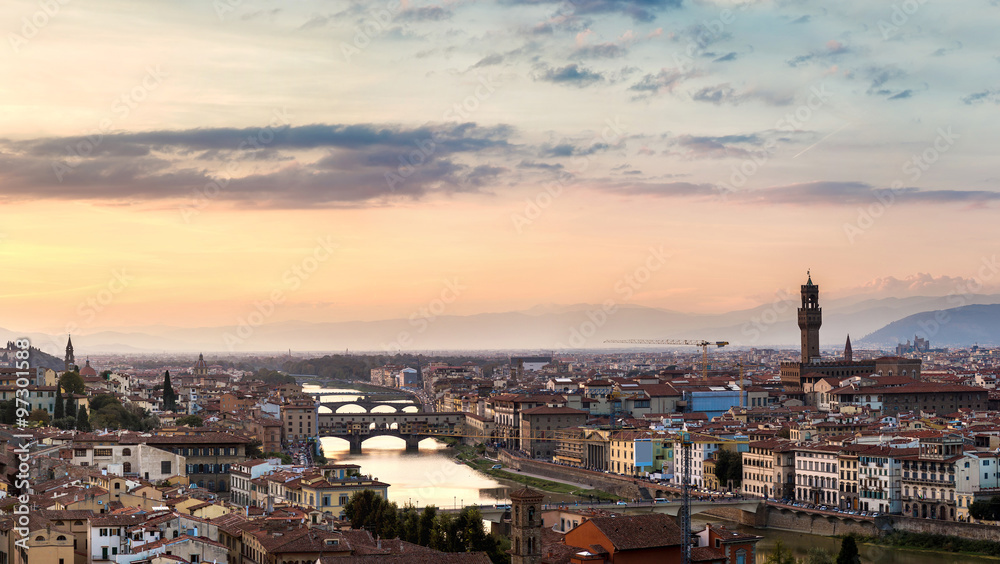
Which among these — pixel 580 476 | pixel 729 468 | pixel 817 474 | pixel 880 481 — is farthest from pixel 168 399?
pixel 880 481

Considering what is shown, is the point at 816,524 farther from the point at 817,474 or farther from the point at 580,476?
the point at 580,476

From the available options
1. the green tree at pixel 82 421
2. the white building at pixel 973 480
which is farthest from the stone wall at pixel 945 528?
the green tree at pixel 82 421

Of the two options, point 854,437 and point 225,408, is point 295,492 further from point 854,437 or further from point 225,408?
point 225,408

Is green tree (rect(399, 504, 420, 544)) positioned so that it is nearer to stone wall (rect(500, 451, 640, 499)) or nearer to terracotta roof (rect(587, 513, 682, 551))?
terracotta roof (rect(587, 513, 682, 551))

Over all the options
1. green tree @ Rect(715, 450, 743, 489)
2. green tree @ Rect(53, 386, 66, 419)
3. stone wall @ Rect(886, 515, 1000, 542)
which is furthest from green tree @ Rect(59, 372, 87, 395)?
stone wall @ Rect(886, 515, 1000, 542)

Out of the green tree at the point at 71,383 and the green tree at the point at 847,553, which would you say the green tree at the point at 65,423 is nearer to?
the green tree at the point at 71,383

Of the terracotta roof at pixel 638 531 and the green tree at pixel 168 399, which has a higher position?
the green tree at pixel 168 399

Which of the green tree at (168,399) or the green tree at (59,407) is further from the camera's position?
the green tree at (168,399)

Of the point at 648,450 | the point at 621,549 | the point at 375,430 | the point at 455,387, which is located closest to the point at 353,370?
the point at 455,387
